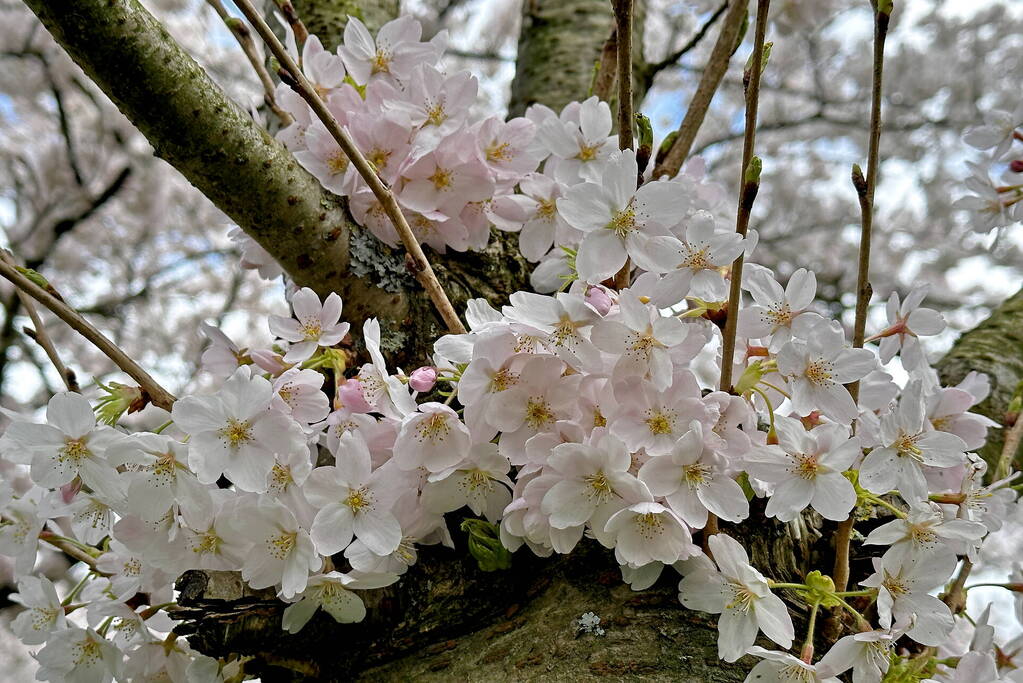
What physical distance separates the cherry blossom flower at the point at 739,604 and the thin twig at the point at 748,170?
0.67 feet

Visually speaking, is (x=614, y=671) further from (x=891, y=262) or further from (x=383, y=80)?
(x=891, y=262)

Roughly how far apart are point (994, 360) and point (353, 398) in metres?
1.18

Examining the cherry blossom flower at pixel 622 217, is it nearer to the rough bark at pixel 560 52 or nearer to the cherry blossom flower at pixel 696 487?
the cherry blossom flower at pixel 696 487

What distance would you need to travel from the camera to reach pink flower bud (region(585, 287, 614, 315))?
0.74 m

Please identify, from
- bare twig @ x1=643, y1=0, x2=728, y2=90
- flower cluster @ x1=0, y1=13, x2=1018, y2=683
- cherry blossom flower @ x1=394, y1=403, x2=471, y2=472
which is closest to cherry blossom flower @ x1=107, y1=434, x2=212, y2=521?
flower cluster @ x1=0, y1=13, x2=1018, y2=683

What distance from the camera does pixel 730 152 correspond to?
642 centimetres

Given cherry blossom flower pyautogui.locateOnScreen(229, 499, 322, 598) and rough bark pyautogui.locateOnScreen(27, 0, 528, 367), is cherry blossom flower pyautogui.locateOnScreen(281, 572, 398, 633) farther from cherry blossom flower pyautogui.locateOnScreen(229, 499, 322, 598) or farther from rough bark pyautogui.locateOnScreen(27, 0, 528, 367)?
rough bark pyautogui.locateOnScreen(27, 0, 528, 367)

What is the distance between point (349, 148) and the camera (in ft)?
2.64

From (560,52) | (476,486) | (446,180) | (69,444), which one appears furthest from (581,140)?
(560,52)

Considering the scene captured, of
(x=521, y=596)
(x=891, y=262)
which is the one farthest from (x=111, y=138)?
(x=891, y=262)

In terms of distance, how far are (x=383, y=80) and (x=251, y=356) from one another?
0.46 m

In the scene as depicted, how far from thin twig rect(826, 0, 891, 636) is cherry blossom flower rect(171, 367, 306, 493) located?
0.62 m

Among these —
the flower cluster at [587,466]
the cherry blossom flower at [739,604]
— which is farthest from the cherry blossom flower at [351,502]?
the cherry blossom flower at [739,604]

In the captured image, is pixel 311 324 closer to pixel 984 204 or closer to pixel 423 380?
pixel 423 380
